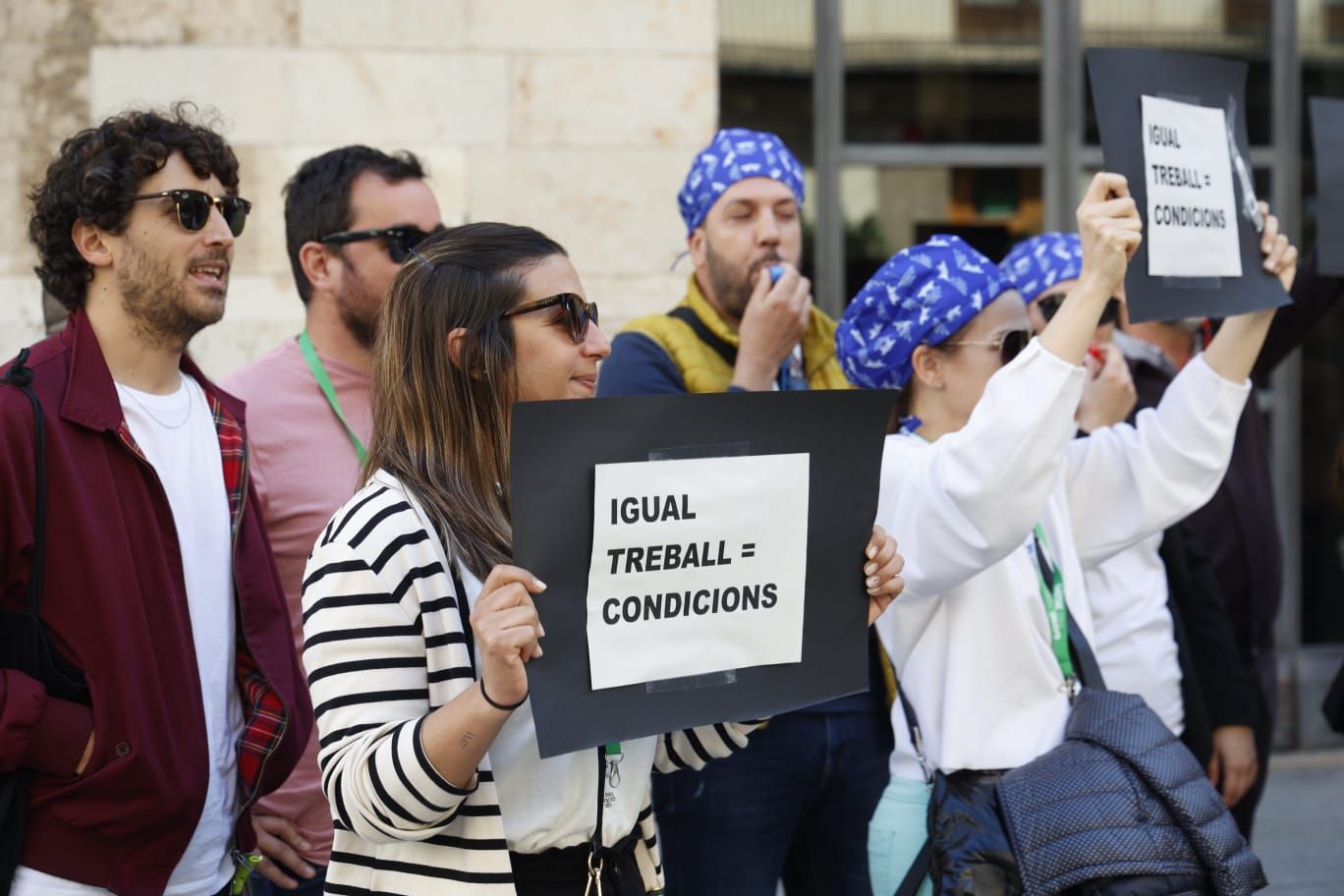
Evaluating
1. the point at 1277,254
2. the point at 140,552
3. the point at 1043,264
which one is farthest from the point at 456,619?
the point at 1043,264

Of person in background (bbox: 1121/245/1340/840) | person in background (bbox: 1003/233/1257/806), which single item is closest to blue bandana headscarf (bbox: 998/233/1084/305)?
person in background (bbox: 1003/233/1257/806)

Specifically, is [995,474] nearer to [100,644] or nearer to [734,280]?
[734,280]

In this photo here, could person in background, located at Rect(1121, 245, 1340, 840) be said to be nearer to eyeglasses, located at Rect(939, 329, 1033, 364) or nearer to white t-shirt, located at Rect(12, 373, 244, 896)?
eyeglasses, located at Rect(939, 329, 1033, 364)

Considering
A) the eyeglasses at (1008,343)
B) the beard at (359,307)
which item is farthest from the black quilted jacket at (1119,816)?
the beard at (359,307)

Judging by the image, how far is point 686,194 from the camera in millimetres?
4047

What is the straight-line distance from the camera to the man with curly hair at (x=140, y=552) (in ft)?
7.87

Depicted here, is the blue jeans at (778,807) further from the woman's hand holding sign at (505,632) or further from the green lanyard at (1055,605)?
the woman's hand holding sign at (505,632)

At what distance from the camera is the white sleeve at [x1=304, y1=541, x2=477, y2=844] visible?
6.33ft

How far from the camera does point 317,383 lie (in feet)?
11.0

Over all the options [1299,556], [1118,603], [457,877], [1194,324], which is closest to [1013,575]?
[1118,603]

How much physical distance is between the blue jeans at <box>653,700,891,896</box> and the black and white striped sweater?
1.21 metres

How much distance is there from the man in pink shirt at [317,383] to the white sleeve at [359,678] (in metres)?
1.12

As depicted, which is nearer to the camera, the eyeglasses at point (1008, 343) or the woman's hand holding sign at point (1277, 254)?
the eyeglasses at point (1008, 343)

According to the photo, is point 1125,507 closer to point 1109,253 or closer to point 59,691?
point 1109,253
